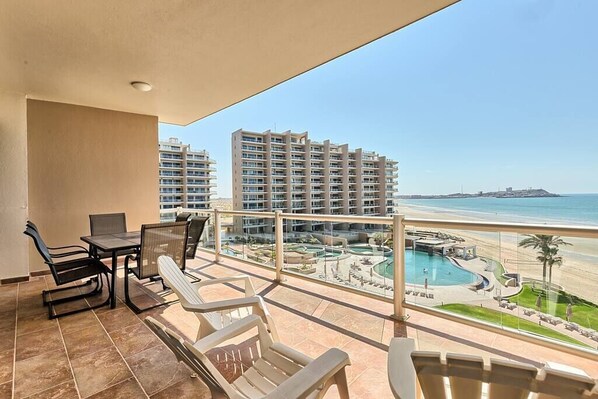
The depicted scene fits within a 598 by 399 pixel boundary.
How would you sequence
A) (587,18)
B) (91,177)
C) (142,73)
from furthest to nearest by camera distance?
(587,18), (91,177), (142,73)

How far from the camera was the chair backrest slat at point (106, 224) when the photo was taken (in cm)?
448

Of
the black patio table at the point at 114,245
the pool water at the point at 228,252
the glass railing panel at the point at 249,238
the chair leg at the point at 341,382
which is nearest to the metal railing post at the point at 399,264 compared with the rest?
the chair leg at the point at 341,382

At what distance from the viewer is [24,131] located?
4.40 m

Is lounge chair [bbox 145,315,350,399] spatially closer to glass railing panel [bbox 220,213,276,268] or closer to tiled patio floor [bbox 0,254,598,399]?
tiled patio floor [bbox 0,254,598,399]

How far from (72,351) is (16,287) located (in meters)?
2.83

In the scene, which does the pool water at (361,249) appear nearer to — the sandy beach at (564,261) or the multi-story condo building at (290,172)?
the sandy beach at (564,261)

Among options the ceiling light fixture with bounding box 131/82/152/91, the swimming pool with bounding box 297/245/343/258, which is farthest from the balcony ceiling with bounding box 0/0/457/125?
the swimming pool with bounding box 297/245/343/258

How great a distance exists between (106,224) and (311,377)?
190 inches

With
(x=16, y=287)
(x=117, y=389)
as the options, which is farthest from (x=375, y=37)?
(x=16, y=287)

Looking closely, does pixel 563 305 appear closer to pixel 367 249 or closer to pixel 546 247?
pixel 546 247

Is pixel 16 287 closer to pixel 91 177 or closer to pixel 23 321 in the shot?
pixel 23 321

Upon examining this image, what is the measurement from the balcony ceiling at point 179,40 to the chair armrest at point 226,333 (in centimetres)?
254

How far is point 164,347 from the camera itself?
2408 mm

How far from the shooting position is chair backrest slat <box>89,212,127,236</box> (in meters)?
4.48
